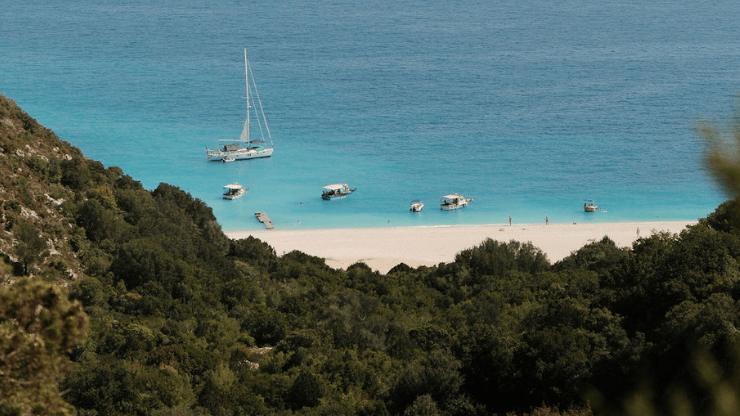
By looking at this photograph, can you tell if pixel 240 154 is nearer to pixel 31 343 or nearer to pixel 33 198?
pixel 33 198

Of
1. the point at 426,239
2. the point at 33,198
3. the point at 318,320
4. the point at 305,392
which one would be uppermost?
the point at 426,239

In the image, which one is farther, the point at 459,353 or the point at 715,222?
the point at 715,222

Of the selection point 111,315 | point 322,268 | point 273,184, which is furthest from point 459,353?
point 273,184

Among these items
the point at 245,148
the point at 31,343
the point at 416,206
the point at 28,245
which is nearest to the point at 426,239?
the point at 416,206

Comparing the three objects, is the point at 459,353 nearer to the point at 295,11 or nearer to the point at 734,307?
the point at 734,307

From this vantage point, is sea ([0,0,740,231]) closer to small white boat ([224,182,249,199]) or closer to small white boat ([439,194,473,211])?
small white boat ([439,194,473,211])

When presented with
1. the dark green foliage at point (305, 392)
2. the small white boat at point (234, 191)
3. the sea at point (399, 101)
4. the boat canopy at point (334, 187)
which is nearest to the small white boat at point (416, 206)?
the sea at point (399, 101)

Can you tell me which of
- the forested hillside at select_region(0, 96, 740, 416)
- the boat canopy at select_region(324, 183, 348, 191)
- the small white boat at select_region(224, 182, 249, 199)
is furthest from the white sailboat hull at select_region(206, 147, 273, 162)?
the forested hillside at select_region(0, 96, 740, 416)
